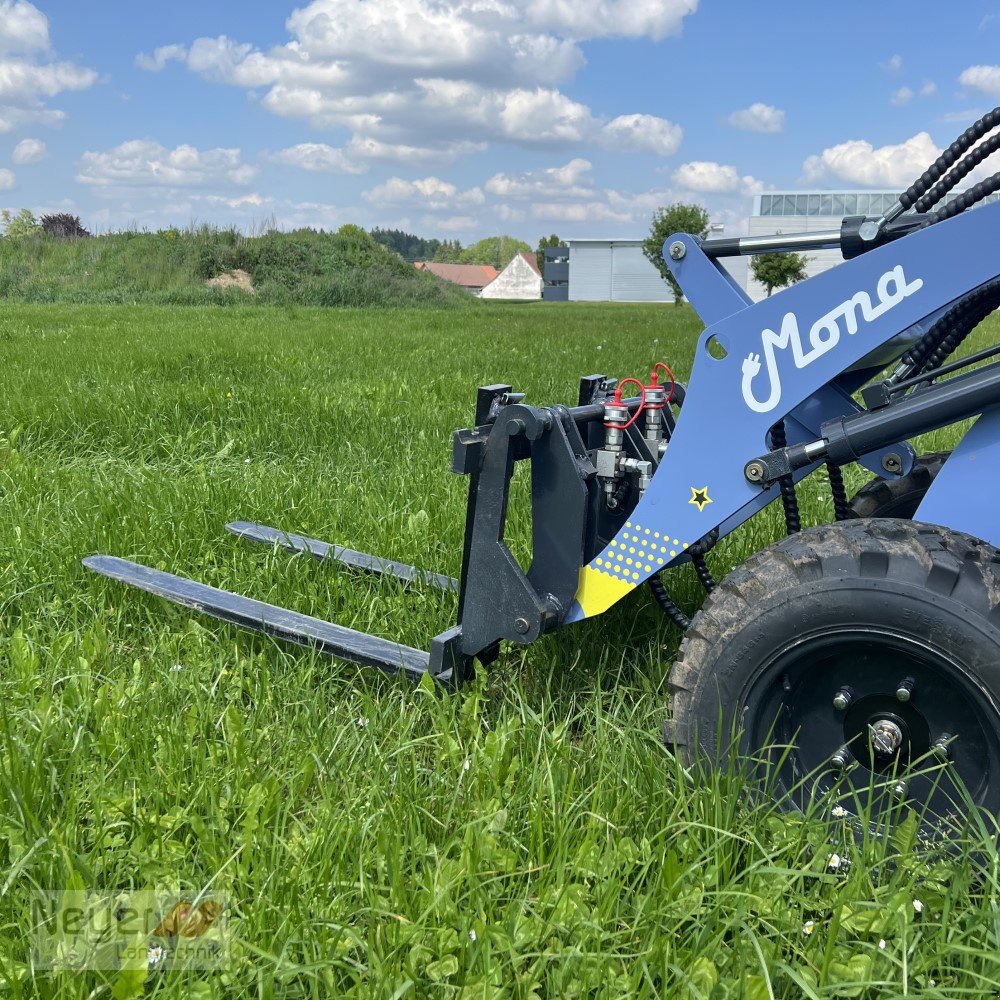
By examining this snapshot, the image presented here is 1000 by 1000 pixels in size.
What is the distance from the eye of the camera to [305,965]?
1.64 m

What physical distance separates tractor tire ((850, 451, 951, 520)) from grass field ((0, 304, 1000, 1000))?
73 centimetres

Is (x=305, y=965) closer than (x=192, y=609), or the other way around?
(x=305, y=965)

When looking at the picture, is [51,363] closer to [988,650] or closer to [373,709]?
[373,709]

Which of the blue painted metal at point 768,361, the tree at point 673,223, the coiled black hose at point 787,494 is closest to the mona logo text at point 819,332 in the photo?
the blue painted metal at point 768,361

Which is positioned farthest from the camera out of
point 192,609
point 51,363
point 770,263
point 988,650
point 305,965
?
point 770,263

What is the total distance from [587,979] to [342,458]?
4283 millimetres

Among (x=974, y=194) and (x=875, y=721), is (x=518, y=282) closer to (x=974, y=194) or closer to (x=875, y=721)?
(x=974, y=194)

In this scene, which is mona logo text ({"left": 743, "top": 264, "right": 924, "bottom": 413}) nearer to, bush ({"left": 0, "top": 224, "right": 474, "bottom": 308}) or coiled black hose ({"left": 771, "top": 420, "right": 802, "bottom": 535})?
coiled black hose ({"left": 771, "top": 420, "right": 802, "bottom": 535})

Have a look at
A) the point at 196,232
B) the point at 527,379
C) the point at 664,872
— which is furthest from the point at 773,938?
the point at 196,232

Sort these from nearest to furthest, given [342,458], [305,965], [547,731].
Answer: [305,965] < [547,731] < [342,458]

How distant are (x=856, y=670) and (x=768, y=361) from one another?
0.71 meters

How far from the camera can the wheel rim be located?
189cm

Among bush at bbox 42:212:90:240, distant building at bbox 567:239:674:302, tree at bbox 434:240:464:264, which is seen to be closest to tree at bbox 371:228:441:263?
tree at bbox 434:240:464:264

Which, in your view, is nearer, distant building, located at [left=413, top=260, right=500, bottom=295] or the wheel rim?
the wheel rim
